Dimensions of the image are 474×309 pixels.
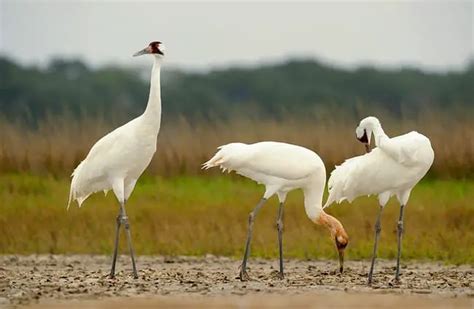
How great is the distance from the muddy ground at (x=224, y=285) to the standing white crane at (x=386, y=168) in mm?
658

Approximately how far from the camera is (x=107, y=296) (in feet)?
40.3

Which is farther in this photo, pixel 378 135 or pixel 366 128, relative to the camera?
pixel 366 128

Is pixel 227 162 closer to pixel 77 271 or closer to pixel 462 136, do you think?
pixel 77 271

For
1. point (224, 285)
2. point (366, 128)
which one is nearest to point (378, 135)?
point (366, 128)

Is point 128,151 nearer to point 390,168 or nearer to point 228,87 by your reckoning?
point 390,168

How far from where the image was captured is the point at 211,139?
74.7 ft

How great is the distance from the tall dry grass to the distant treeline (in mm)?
16846

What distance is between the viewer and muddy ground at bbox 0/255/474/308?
12.1m

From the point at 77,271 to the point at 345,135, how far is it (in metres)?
8.32

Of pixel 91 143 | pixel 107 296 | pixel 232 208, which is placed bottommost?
pixel 107 296

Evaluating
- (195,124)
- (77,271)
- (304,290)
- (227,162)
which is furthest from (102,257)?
(195,124)

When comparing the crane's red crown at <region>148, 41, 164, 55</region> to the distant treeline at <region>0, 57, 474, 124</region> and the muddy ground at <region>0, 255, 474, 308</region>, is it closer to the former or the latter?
the muddy ground at <region>0, 255, 474, 308</region>

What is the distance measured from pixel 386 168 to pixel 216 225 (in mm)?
4469

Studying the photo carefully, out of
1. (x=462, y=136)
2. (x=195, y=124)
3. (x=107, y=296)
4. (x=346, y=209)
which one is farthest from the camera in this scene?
(x=195, y=124)
